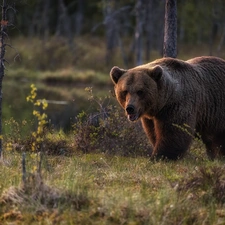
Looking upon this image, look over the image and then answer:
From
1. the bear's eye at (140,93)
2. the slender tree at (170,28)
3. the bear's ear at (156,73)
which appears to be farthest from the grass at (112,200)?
the slender tree at (170,28)

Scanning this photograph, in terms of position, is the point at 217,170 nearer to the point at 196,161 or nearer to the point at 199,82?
the point at 196,161

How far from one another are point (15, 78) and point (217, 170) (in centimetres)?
2733

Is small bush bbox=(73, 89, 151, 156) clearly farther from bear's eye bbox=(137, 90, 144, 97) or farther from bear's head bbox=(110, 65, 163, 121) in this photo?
bear's eye bbox=(137, 90, 144, 97)

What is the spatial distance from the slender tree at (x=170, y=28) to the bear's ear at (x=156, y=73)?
240 centimetres

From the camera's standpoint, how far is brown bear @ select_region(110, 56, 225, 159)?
8719mm

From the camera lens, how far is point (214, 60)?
9.98 metres

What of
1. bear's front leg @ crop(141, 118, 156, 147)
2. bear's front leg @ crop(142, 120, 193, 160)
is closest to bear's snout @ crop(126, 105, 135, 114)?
bear's front leg @ crop(142, 120, 193, 160)

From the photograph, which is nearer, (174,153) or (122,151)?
(174,153)

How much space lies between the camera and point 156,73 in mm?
8711

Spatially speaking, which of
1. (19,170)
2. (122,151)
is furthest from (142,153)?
(19,170)

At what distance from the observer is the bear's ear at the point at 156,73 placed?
341 inches

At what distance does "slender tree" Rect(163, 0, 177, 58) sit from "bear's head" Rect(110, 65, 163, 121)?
2.28 m

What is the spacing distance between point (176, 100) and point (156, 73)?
1.93 feet

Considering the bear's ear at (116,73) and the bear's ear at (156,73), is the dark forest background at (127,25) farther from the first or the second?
the bear's ear at (156,73)
